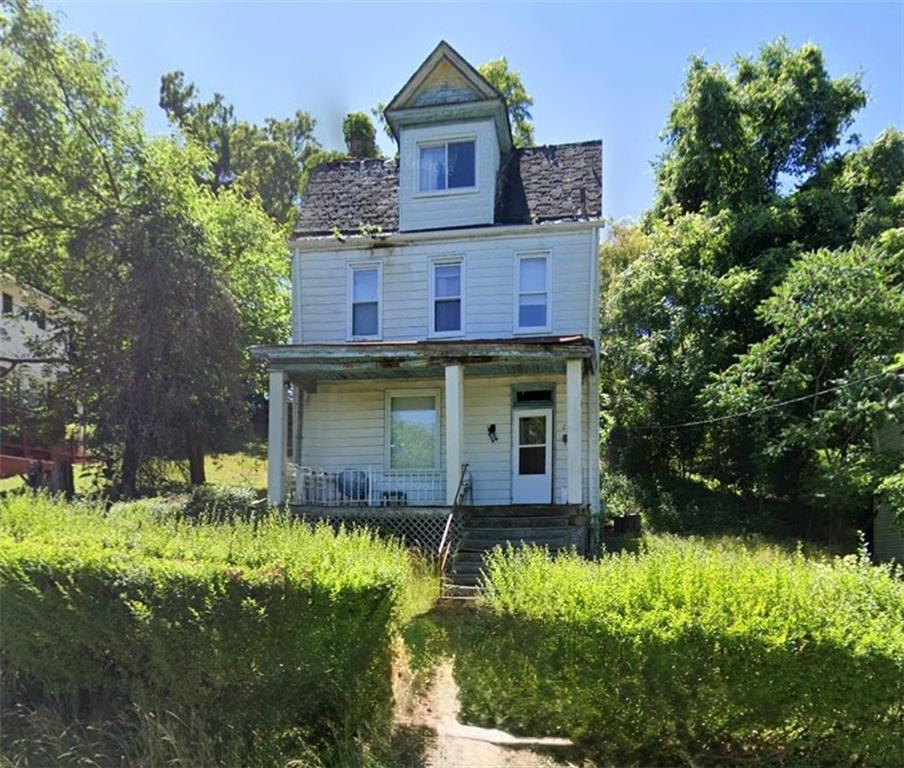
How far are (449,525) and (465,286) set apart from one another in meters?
5.68

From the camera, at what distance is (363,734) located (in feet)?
15.5

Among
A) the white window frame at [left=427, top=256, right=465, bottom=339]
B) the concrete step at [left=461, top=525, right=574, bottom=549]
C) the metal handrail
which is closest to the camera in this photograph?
the metal handrail

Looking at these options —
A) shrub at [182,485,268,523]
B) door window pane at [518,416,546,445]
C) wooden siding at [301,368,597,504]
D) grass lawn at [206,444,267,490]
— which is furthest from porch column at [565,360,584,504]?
grass lawn at [206,444,267,490]

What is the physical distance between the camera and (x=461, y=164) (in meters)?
14.0

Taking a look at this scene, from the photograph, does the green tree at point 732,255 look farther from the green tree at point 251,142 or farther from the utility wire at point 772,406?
the green tree at point 251,142

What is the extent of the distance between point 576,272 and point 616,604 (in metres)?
9.55

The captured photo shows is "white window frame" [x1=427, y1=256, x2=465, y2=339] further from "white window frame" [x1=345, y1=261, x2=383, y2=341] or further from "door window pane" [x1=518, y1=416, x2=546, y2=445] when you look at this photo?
"door window pane" [x1=518, y1=416, x2=546, y2=445]

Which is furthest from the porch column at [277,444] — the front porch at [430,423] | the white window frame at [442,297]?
the white window frame at [442,297]

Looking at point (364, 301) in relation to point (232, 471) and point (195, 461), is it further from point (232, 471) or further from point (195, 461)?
point (232, 471)

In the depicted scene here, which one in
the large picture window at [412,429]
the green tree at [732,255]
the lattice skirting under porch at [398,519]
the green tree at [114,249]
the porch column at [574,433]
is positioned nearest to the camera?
the porch column at [574,433]

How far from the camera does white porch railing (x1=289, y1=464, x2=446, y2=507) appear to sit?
1277cm

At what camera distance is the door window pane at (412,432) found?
13375mm

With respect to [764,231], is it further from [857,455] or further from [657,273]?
[857,455]

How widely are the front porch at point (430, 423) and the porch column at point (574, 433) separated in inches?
0.7
